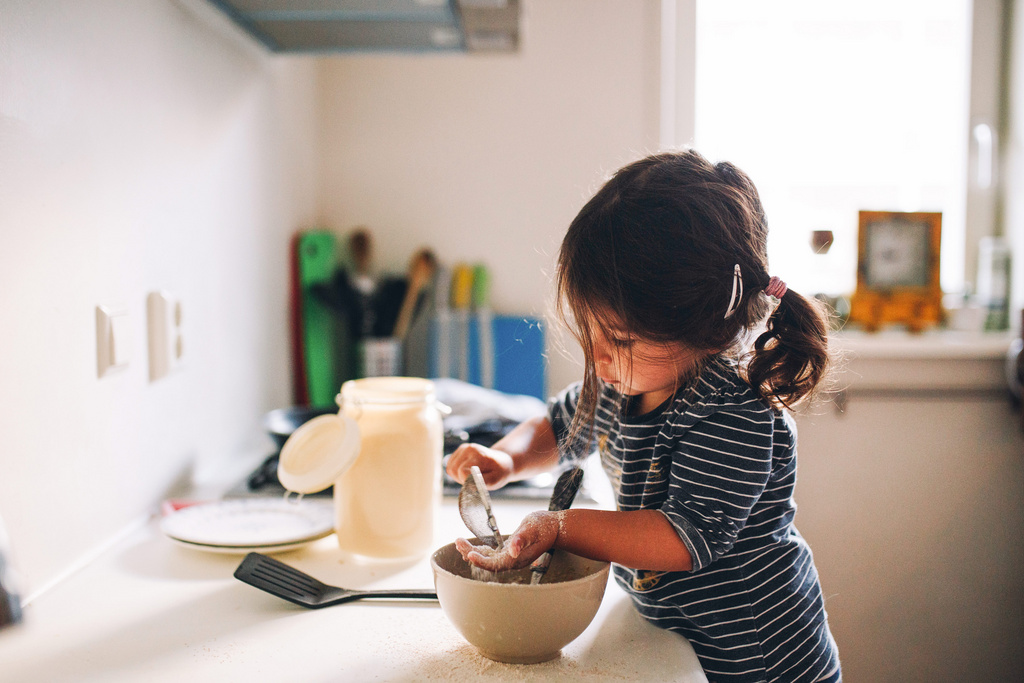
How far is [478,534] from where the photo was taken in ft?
2.22

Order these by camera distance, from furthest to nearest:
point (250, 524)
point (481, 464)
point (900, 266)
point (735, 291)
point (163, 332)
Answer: point (900, 266), point (163, 332), point (250, 524), point (481, 464), point (735, 291)

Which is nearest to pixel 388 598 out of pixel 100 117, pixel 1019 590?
pixel 100 117

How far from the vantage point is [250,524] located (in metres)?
0.92

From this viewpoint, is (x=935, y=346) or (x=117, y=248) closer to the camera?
(x=117, y=248)

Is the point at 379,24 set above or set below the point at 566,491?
above

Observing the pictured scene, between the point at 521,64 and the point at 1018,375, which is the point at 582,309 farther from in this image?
the point at 1018,375

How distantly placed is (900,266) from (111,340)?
6.49 ft

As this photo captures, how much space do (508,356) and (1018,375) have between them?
1.21 metres

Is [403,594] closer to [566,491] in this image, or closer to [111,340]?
[566,491]

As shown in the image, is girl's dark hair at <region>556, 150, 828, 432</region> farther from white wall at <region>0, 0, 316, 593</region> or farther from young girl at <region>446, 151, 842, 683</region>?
white wall at <region>0, 0, 316, 593</region>

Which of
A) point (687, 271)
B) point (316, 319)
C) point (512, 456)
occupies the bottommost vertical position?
point (512, 456)

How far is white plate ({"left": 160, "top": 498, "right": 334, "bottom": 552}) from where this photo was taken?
84cm

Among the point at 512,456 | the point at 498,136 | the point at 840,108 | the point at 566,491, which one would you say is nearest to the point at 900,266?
the point at 840,108

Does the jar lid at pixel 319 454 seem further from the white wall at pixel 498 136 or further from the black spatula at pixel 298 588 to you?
the white wall at pixel 498 136
